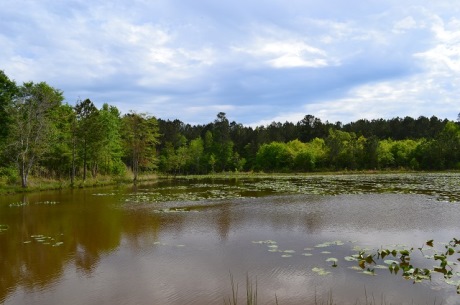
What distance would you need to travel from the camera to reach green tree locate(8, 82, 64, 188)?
30.2 m

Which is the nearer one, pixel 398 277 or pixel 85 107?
pixel 398 277

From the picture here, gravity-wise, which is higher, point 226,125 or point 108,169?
point 226,125

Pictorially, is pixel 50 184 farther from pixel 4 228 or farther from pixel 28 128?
pixel 4 228

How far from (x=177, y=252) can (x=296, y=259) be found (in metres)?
3.59

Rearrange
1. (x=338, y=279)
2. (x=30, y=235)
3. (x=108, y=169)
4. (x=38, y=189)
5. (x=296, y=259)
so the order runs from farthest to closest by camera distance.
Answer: (x=108, y=169), (x=38, y=189), (x=30, y=235), (x=296, y=259), (x=338, y=279)

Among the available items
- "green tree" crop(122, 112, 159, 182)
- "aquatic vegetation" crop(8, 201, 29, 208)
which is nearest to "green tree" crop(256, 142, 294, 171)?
"green tree" crop(122, 112, 159, 182)

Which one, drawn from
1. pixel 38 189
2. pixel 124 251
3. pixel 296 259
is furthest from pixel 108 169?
pixel 296 259

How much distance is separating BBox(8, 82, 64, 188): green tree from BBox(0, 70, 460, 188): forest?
0.08 meters

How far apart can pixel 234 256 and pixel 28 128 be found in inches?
1063

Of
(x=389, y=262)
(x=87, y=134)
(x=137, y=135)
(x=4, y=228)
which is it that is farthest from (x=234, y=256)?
(x=137, y=135)

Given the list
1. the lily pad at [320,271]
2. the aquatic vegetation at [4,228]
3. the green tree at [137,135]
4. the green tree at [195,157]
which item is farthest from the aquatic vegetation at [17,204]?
the green tree at [195,157]

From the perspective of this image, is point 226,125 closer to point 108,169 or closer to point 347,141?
point 347,141

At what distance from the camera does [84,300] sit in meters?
7.31

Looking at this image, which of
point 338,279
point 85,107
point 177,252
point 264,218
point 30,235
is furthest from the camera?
point 85,107
